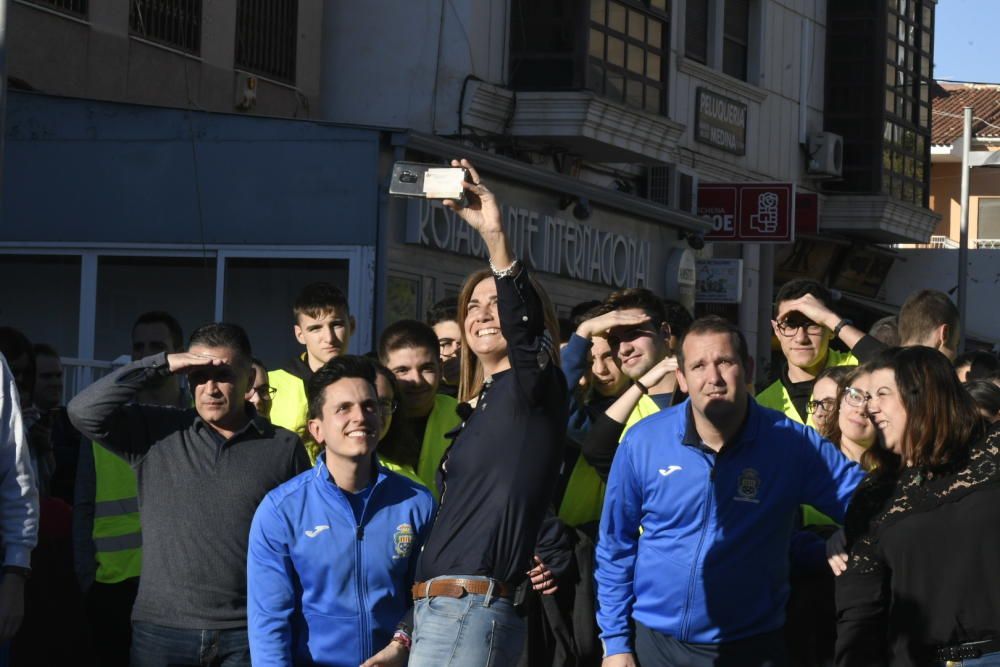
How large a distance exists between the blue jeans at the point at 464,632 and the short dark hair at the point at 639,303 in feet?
7.47

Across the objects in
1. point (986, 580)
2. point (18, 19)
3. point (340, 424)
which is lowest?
point (986, 580)

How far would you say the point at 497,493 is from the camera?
538 centimetres

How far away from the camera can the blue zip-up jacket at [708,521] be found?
6.23 m

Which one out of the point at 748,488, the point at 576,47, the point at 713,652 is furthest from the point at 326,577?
the point at 576,47

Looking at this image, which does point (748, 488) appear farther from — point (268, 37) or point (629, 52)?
point (629, 52)

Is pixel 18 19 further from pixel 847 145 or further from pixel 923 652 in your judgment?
pixel 847 145

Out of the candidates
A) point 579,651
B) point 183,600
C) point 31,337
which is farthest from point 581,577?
point 31,337

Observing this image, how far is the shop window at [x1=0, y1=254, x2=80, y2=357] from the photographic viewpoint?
15.5m

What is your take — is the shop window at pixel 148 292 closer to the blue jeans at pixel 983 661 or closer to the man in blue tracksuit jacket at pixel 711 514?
the man in blue tracksuit jacket at pixel 711 514

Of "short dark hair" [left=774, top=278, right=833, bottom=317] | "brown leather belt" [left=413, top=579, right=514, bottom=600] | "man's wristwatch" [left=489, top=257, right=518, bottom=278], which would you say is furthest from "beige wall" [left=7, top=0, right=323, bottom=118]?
"brown leather belt" [left=413, top=579, right=514, bottom=600]

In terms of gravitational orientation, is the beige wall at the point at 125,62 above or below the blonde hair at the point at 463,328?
above

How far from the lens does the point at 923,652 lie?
557cm

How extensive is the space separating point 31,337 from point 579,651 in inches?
369

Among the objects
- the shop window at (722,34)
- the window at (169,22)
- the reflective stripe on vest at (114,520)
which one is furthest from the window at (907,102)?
the reflective stripe on vest at (114,520)
